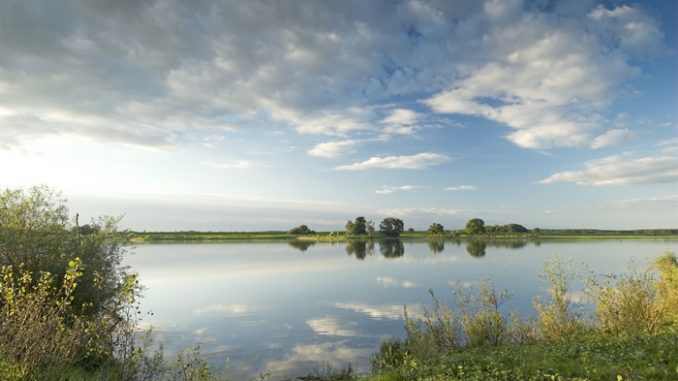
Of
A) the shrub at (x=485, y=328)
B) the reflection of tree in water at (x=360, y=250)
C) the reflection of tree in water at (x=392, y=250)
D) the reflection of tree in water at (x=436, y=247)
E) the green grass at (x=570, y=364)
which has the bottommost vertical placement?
the reflection of tree in water at (x=360, y=250)


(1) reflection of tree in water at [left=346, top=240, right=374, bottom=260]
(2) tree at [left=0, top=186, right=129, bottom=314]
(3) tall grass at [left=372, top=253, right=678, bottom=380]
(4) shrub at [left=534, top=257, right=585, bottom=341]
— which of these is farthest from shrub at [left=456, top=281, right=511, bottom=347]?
(1) reflection of tree in water at [left=346, top=240, right=374, bottom=260]

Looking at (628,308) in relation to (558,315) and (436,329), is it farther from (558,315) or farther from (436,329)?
(436,329)

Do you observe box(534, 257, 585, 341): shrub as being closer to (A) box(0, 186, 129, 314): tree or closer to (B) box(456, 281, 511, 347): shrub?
(B) box(456, 281, 511, 347): shrub

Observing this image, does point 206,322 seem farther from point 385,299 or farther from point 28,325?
point 28,325

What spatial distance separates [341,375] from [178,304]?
24.2 m

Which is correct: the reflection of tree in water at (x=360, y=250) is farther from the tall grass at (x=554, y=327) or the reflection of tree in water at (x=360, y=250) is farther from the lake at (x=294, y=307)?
the tall grass at (x=554, y=327)

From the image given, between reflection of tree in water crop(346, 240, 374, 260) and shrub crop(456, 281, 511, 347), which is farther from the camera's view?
reflection of tree in water crop(346, 240, 374, 260)

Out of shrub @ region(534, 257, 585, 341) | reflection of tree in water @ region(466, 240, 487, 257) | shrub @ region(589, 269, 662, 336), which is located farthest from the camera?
reflection of tree in water @ region(466, 240, 487, 257)

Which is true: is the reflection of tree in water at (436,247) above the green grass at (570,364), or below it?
below

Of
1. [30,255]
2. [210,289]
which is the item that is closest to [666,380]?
[30,255]

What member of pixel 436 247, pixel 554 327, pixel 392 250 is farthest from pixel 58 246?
pixel 436 247

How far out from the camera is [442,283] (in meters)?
46.8

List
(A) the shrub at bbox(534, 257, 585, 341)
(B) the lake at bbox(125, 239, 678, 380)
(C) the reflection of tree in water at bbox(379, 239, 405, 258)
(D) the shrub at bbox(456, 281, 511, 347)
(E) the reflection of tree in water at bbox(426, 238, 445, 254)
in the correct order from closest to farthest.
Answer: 1. (D) the shrub at bbox(456, 281, 511, 347)
2. (A) the shrub at bbox(534, 257, 585, 341)
3. (B) the lake at bbox(125, 239, 678, 380)
4. (C) the reflection of tree in water at bbox(379, 239, 405, 258)
5. (E) the reflection of tree in water at bbox(426, 238, 445, 254)

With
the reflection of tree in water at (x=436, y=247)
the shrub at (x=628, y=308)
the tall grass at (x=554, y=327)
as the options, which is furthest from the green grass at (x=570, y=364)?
the reflection of tree in water at (x=436, y=247)
